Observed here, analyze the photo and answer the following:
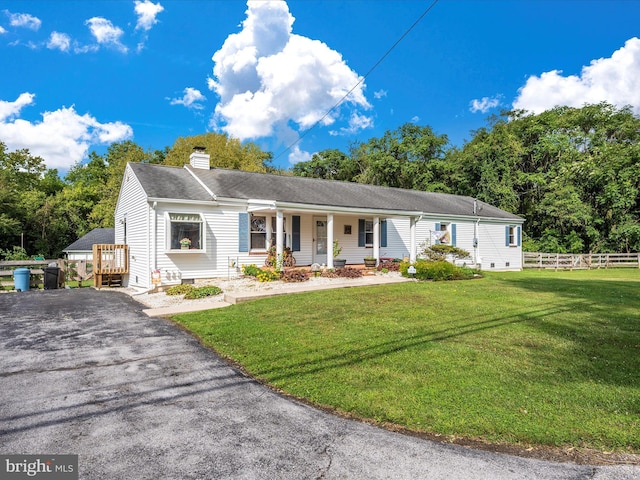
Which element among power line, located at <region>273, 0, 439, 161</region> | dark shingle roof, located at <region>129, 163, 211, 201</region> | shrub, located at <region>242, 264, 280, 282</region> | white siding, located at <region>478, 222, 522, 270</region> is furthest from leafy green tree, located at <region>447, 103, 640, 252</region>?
dark shingle roof, located at <region>129, 163, 211, 201</region>

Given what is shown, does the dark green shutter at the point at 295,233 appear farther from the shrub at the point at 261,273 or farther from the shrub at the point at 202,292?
the shrub at the point at 202,292

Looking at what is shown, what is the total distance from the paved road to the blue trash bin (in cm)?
1079

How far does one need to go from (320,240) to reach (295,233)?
1.48 metres

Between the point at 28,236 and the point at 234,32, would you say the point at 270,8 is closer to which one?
the point at 234,32

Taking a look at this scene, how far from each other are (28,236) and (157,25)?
2589 cm

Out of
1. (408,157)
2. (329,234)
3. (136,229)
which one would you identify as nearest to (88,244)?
(136,229)

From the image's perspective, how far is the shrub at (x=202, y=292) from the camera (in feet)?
35.8

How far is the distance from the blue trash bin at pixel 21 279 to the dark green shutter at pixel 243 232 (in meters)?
8.39

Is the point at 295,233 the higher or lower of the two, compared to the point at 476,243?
higher

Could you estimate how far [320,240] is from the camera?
16938 millimetres

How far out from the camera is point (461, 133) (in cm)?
3878

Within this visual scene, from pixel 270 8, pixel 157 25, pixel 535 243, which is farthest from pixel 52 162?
A: pixel 535 243

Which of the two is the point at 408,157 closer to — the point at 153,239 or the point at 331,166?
the point at 331,166

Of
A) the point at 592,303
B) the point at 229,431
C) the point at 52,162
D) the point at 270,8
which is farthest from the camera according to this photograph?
the point at 52,162
